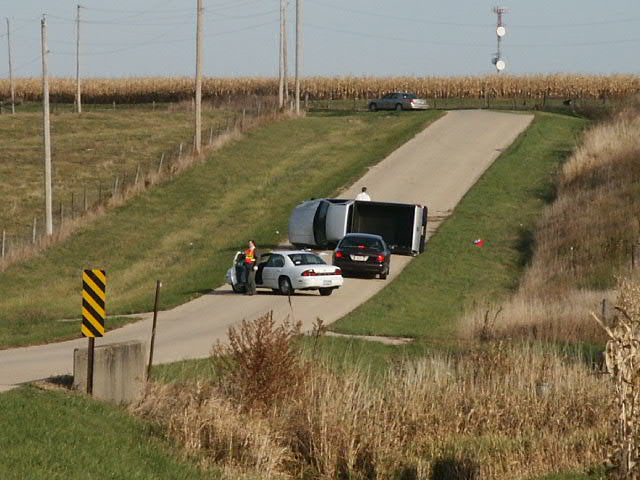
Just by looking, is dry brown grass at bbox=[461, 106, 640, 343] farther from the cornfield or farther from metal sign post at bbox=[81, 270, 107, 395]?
the cornfield

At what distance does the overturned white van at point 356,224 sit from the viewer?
44312 mm

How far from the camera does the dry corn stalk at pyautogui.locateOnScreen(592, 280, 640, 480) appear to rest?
1291 centimetres

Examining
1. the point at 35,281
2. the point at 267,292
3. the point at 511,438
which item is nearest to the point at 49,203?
the point at 35,281

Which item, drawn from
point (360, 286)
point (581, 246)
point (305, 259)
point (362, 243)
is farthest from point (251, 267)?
point (581, 246)

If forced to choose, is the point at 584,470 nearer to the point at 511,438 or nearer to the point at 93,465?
the point at 511,438

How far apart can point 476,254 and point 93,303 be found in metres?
26.0

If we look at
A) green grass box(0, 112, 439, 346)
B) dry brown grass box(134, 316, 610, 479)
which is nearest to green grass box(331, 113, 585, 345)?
green grass box(0, 112, 439, 346)

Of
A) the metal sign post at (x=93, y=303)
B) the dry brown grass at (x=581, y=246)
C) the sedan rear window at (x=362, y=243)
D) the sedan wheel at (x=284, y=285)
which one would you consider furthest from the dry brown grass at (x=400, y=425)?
the sedan rear window at (x=362, y=243)

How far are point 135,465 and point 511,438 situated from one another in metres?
6.10

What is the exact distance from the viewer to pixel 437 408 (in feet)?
67.2

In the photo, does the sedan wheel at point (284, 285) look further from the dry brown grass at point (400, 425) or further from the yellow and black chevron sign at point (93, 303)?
the yellow and black chevron sign at point (93, 303)

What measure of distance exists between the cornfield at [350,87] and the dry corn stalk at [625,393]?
3077 inches

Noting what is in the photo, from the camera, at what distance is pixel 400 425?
19.7 m

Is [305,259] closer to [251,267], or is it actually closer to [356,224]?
[251,267]
